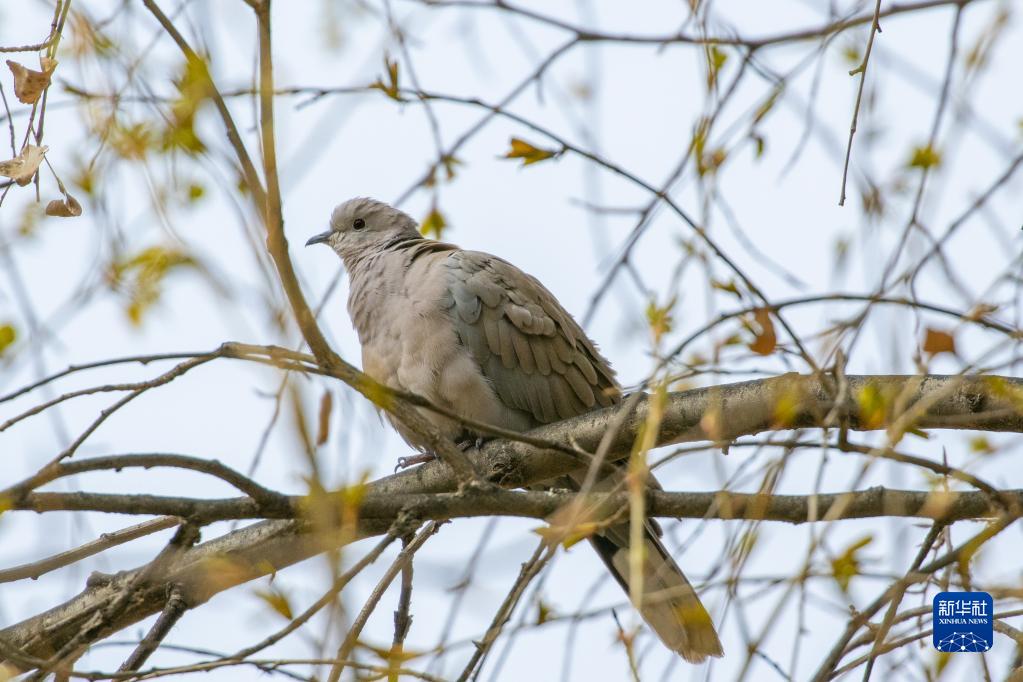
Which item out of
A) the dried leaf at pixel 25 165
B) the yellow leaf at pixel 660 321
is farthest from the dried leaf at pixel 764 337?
the dried leaf at pixel 25 165

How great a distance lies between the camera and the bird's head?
218 inches

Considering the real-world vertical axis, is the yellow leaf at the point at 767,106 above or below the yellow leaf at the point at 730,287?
above

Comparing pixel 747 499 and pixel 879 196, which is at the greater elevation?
pixel 879 196

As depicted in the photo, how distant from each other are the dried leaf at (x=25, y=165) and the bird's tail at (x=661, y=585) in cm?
195

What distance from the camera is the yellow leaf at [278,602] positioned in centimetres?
217

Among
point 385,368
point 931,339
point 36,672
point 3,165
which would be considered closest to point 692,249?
point 931,339

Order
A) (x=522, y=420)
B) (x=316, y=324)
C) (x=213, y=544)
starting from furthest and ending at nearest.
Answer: (x=522, y=420), (x=213, y=544), (x=316, y=324)

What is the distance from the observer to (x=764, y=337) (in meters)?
2.45

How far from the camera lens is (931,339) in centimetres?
239

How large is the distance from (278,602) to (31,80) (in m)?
1.33

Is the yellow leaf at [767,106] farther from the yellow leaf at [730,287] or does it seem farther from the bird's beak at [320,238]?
the bird's beak at [320,238]

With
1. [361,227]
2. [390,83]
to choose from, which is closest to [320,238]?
[361,227]

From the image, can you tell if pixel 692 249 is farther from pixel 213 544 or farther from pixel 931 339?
pixel 213 544

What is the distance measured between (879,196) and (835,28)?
515 mm
